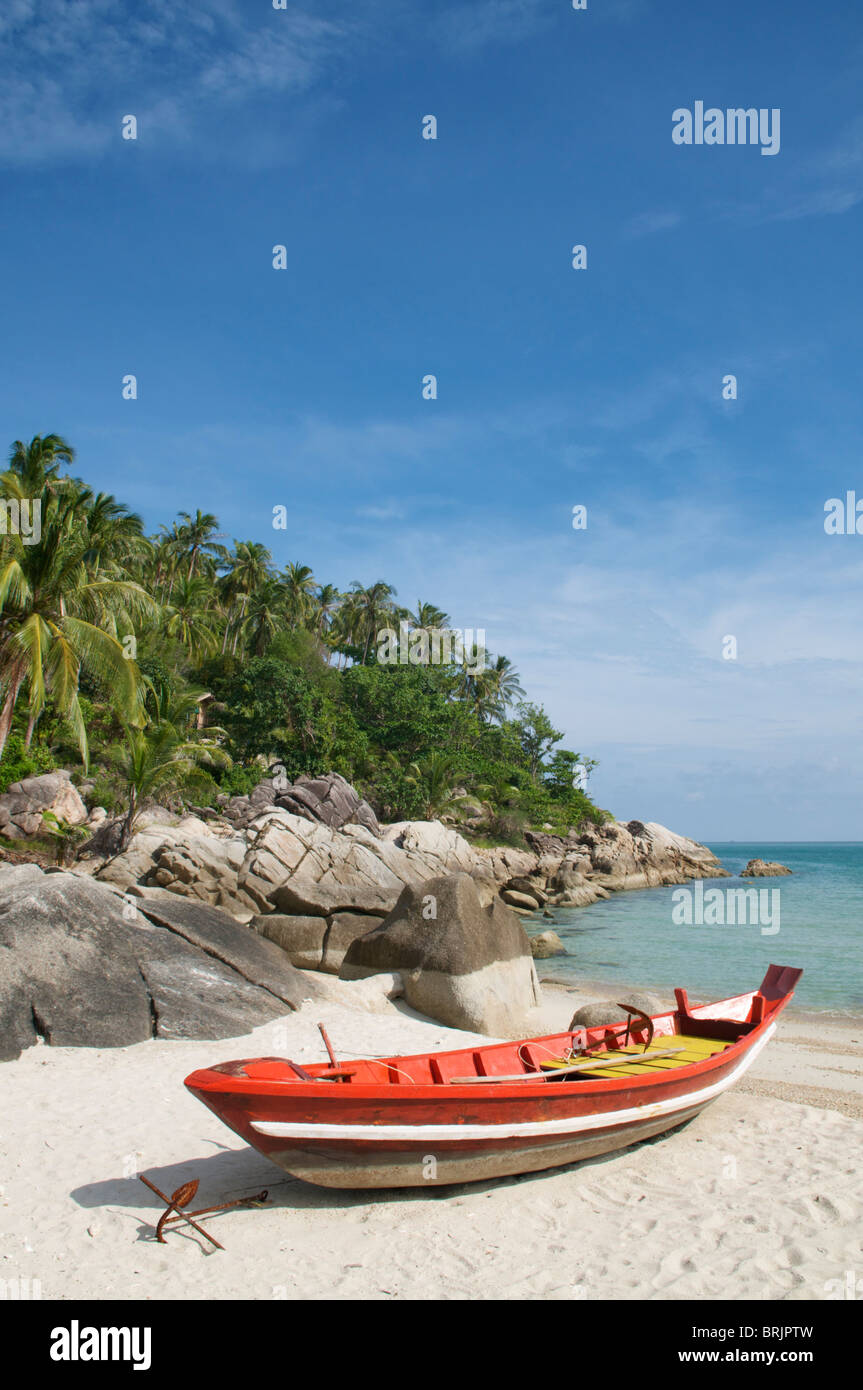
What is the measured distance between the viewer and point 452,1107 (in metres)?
6.39

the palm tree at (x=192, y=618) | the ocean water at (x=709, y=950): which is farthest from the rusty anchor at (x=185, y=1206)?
the palm tree at (x=192, y=618)

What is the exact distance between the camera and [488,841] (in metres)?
47.8

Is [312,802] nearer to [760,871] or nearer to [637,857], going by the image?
[637,857]

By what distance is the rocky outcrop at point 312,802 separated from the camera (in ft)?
113

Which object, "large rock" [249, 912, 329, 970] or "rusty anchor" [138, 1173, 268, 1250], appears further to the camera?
"large rock" [249, 912, 329, 970]

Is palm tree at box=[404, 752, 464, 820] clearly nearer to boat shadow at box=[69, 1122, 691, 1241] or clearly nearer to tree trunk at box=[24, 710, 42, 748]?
tree trunk at box=[24, 710, 42, 748]

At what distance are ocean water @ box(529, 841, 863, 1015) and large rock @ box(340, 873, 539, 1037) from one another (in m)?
6.64

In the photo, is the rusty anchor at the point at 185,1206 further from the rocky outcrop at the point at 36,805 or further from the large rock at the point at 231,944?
the rocky outcrop at the point at 36,805

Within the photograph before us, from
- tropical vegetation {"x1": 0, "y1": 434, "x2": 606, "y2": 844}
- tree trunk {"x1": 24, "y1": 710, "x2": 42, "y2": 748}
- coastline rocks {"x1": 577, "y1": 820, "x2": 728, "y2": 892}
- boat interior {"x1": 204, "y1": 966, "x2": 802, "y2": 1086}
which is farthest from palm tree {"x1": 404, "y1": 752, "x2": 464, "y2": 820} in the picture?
boat interior {"x1": 204, "y1": 966, "x2": 802, "y2": 1086}

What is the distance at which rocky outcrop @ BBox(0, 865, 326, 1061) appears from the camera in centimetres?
989

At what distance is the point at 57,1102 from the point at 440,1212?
422cm

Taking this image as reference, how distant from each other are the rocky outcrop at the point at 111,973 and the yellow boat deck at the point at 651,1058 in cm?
498

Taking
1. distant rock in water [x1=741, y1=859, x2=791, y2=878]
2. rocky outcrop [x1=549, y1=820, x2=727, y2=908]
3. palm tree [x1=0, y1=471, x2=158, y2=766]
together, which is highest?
palm tree [x1=0, y1=471, x2=158, y2=766]

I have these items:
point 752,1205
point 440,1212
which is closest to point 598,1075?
point 752,1205
